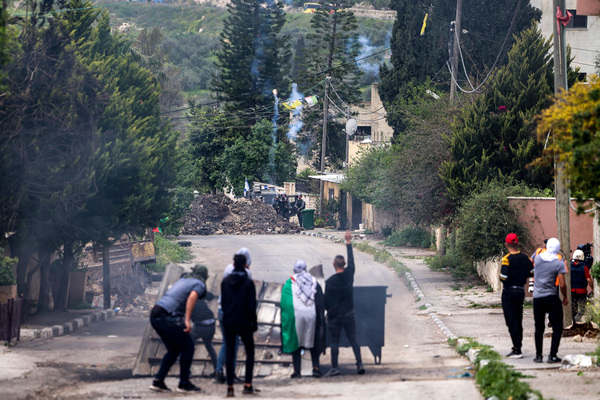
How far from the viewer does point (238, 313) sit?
8.61 meters

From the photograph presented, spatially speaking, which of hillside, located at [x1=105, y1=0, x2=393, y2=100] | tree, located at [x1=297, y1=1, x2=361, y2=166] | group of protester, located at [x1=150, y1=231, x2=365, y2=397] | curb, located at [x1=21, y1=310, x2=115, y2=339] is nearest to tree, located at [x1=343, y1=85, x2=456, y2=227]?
curb, located at [x1=21, y1=310, x2=115, y2=339]

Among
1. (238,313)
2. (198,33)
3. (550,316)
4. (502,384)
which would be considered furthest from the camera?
(198,33)

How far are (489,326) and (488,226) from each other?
15.3 ft

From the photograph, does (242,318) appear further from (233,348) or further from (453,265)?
(453,265)

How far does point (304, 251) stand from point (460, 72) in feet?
42.8

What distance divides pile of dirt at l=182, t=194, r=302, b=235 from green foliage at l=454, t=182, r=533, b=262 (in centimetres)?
2518

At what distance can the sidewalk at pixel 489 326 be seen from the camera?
8.38 metres

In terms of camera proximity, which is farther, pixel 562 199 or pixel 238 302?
pixel 562 199

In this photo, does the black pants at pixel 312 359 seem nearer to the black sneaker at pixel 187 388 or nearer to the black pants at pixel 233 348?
the black pants at pixel 233 348

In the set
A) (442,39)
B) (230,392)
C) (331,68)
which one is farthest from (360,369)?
(331,68)

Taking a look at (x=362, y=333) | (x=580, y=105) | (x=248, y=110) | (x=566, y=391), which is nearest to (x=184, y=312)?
(x=362, y=333)

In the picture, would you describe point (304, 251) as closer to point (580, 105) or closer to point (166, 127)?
point (166, 127)

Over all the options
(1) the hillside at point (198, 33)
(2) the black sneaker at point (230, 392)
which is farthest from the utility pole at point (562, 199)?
(1) the hillside at point (198, 33)

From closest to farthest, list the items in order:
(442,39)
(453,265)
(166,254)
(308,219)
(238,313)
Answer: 1. (238,313)
2. (453,265)
3. (166,254)
4. (442,39)
5. (308,219)
